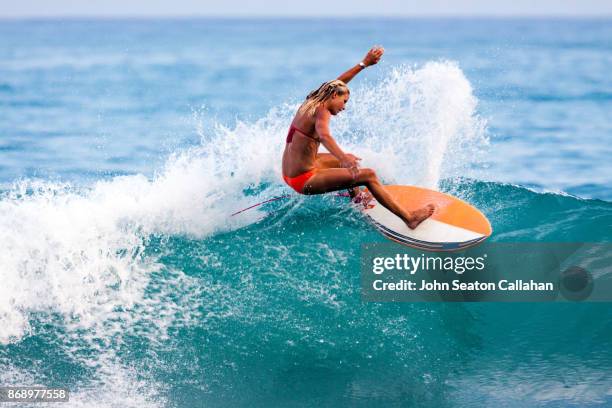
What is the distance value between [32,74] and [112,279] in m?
25.3

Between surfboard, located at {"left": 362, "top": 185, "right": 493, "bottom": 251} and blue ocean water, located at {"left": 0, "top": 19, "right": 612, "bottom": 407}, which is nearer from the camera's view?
blue ocean water, located at {"left": 0, "top": 19, "right": 612, "bottom": 407}

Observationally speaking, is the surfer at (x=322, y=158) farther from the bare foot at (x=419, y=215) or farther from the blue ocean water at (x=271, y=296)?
the blue ocean water at (x=271, y=296)

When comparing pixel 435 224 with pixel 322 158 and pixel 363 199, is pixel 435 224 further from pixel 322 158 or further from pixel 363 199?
pixel 322 158

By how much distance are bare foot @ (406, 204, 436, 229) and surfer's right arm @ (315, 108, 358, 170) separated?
100 cm

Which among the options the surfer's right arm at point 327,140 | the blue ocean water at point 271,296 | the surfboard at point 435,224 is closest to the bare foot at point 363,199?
the surfboard at point 435,224

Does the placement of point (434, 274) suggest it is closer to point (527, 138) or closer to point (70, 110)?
point (527, 138)

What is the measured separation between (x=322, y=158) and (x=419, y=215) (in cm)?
113

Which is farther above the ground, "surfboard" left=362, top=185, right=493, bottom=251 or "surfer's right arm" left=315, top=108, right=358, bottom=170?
"surfer's right arm" left=315, top=108, right=358, bottom=170

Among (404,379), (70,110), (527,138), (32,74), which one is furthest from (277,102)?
(404,379)

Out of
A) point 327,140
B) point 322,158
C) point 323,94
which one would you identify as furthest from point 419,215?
point 323,94

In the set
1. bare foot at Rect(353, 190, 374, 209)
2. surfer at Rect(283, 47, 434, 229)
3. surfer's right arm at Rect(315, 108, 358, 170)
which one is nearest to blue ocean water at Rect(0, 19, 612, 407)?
bare foot at Rect(353, 190, 374, 209)

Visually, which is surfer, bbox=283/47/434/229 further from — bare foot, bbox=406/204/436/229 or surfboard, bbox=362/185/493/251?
surfboard, bbox=362/185/493/251

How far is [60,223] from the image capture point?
8859 millimetres

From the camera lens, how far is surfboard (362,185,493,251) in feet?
27.9
